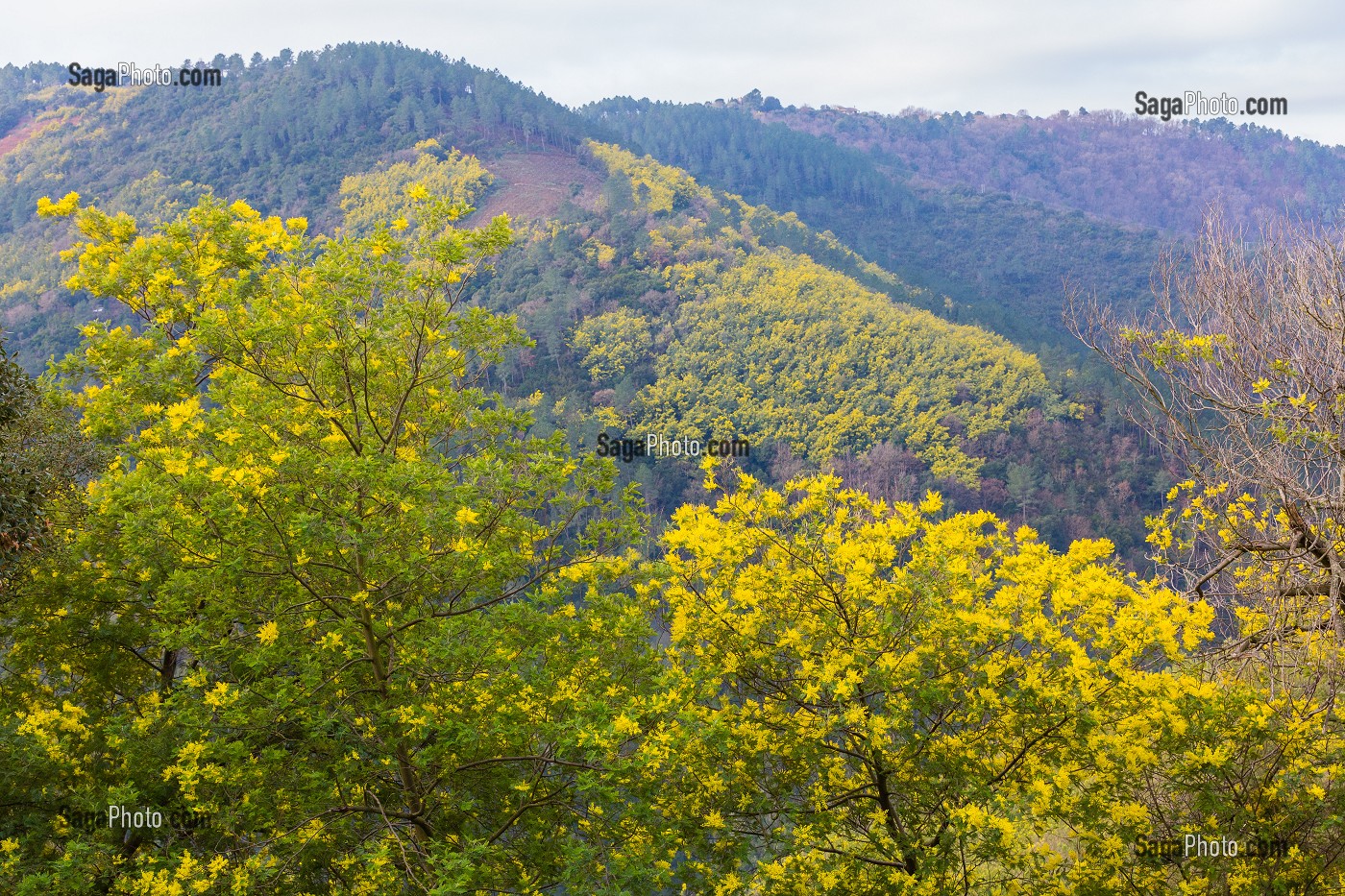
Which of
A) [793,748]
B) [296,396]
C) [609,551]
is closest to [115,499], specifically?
[296,396]

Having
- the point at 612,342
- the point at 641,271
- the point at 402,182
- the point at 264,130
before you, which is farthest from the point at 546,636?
the point at 264,130

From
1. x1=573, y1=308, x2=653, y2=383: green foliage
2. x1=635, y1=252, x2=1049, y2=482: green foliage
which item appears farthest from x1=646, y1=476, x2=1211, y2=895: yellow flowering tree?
x1=573, y1=308, x2=653, y2=383: green foliage

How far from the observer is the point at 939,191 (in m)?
151

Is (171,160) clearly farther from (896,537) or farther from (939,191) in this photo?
(896,537)

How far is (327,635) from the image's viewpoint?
294 inches

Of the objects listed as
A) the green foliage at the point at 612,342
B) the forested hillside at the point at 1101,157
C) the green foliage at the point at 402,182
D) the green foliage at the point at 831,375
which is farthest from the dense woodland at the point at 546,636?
the forested hillside at the point at 1101,157

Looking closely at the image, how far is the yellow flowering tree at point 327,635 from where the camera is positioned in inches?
277

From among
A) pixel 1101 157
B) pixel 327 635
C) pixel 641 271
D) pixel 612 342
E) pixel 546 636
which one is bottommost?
pixel 546 636

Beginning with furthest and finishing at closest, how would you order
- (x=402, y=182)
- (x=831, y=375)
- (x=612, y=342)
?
(x=402, y=182) → (x=612, y=342) → (x=831, y=375)

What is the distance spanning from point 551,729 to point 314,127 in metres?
112

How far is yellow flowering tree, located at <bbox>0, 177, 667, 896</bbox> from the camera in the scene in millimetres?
7023

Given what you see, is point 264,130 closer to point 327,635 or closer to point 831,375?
point 831,375

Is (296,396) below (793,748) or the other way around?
the other way around

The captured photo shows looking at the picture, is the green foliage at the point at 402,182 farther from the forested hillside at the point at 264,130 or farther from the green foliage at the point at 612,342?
the green foliage at the point at 612,342
